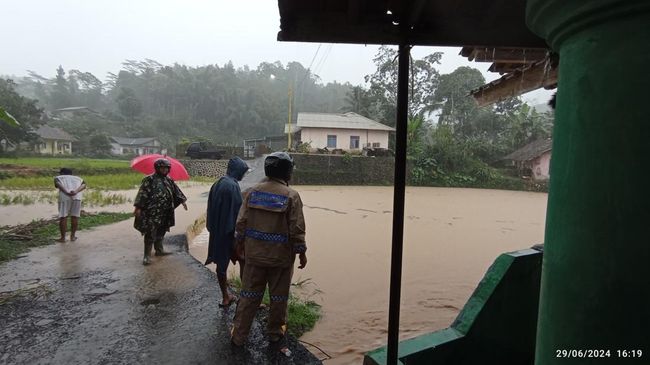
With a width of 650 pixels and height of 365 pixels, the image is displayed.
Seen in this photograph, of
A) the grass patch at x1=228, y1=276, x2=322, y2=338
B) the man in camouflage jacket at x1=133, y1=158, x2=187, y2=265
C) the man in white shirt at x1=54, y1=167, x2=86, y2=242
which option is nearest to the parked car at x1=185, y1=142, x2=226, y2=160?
the man in white shirt at x1=54, y1=167, x2=86, y2=242

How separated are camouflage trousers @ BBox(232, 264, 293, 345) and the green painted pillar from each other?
1.93m

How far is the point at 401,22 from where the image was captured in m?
1.87

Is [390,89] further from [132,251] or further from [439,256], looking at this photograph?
[132,251]

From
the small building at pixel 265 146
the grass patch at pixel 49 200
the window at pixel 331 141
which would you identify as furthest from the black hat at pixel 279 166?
the small building at pixel 265 146

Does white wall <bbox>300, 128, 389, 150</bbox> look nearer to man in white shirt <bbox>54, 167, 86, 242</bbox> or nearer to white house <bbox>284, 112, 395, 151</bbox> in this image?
white house <bbox>284, 112, 395, 151</bbox>

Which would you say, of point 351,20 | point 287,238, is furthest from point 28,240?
point 351,20

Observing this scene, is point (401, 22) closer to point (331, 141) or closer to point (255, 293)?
point (255, 293)

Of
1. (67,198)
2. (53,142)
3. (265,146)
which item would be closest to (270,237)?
(67,198)

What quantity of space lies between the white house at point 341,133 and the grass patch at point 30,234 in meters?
18.2

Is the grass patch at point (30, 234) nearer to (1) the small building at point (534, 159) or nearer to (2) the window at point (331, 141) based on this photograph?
(2) the window at point (331, 141)

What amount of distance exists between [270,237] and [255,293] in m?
0.42

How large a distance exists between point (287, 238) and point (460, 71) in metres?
31.7

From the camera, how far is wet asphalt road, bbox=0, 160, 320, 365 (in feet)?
7.93

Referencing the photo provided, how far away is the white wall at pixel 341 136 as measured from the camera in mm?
25547
